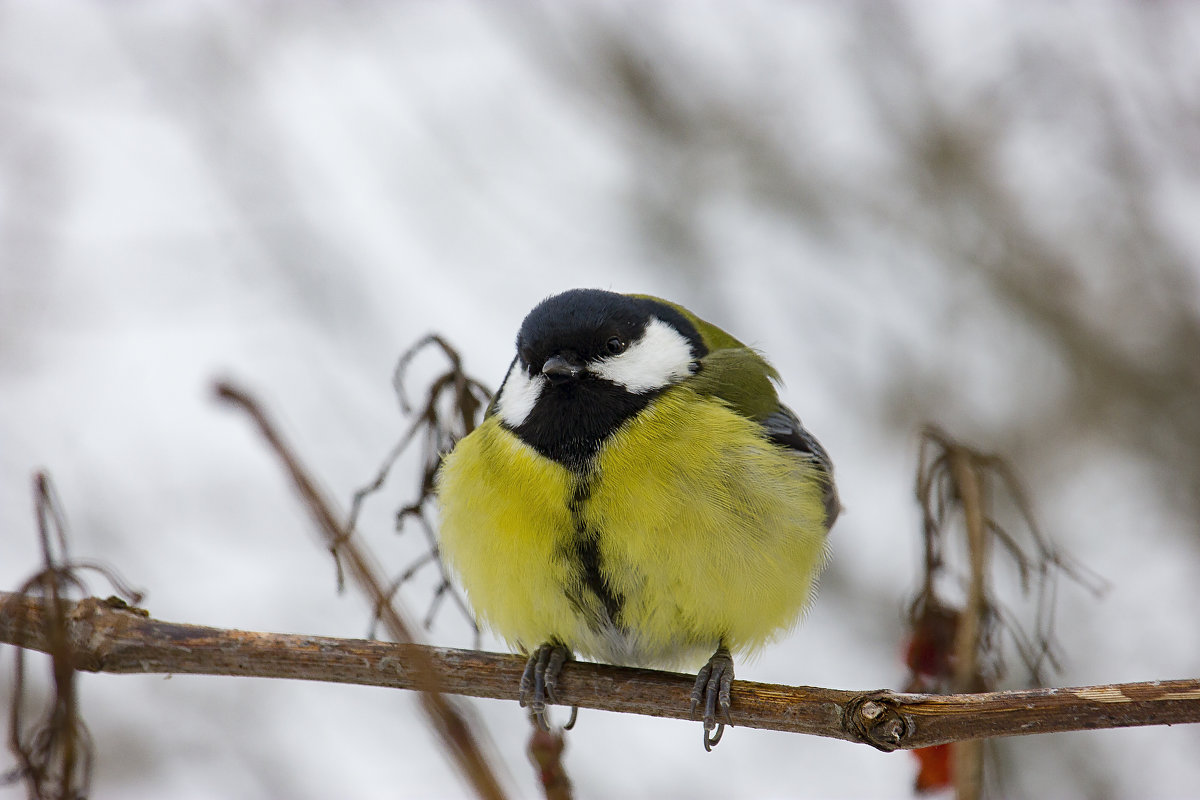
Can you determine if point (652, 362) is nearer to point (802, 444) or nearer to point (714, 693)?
point (802, 444)

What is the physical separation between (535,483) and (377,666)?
701mm

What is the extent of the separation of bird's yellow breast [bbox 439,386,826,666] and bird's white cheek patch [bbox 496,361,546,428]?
0.07 metres

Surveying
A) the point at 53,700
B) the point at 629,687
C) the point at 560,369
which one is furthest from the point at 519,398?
the point at 53,700

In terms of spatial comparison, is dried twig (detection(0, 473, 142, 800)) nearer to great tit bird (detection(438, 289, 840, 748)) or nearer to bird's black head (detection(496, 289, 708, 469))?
great tit bird (detection(438, 289, 840, 748))

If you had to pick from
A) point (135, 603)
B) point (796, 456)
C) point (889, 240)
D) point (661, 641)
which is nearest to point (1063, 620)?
point (889, 240)

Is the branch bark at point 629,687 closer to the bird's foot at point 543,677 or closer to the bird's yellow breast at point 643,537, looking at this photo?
the bird's foot at point 543,677

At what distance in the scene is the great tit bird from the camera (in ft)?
8.59

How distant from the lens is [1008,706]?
1.81m

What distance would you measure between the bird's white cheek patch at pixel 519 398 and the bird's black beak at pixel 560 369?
8 cm

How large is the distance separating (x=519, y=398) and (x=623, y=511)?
21.7 inches

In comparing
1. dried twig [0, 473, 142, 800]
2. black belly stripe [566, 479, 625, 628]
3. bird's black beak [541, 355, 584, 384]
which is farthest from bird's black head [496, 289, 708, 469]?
dried twig [0, 473, 142, 800]

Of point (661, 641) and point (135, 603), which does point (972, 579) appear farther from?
point (135, 603)

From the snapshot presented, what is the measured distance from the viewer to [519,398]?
2996 millimetres

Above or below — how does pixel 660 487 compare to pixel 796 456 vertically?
below
